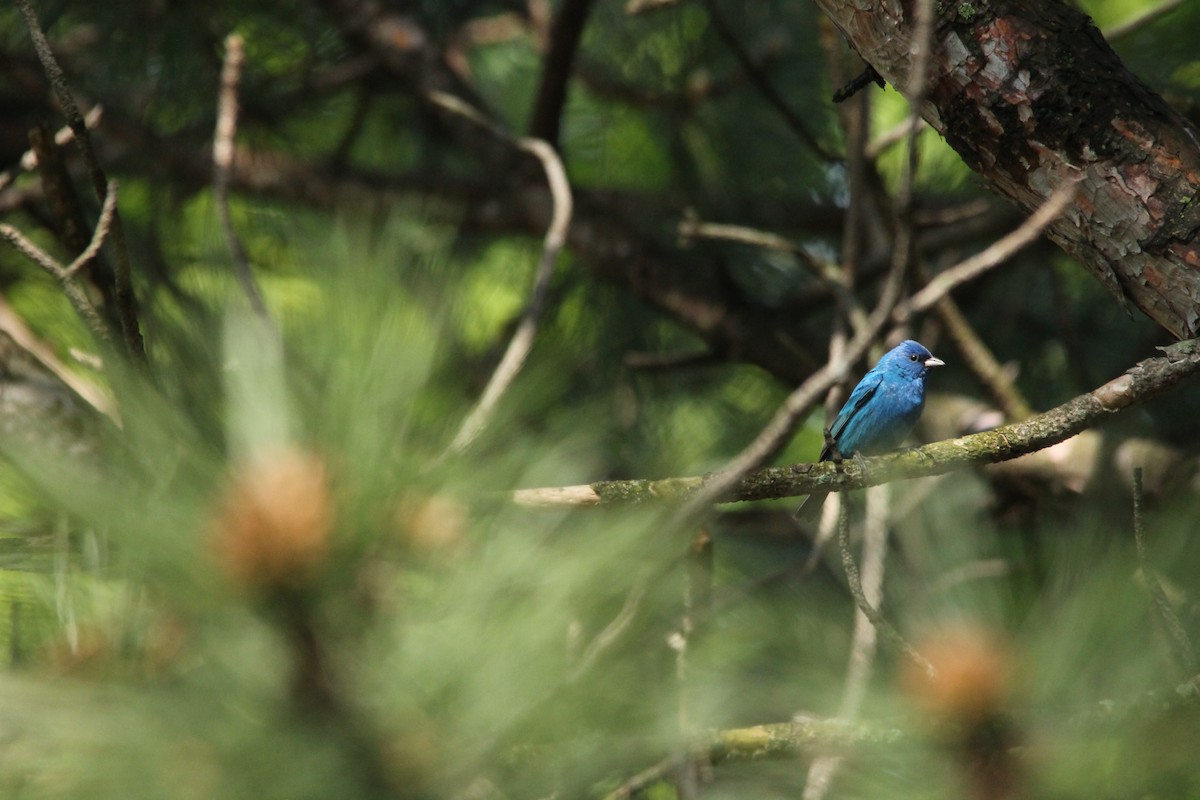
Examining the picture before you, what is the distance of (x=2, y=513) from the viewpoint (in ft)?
5.37

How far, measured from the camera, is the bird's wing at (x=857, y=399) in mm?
4086

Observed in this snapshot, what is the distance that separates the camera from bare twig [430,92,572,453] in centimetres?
152

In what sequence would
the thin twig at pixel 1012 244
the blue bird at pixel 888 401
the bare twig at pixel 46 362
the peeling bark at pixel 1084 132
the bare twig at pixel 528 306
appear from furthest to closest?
the blue bird at pixel 888 401 < the bare twig at pixel 46 362 < the peeling bark at pixel 1084 132 < the thin twig at pixel 1012 244 < the bare twig at pixel 528 306

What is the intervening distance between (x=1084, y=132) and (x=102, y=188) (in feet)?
6.93

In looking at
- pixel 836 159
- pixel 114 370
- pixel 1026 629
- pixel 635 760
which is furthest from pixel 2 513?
pixel 836 159

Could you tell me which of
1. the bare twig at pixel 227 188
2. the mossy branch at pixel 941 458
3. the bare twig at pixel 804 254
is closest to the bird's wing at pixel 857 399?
the bare twig at pixel 804 254

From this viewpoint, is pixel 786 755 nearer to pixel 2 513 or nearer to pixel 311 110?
pixel 2 513

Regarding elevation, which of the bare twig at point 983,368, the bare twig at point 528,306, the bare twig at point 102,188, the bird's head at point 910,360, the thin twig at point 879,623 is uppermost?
the bare twig at point 102,188

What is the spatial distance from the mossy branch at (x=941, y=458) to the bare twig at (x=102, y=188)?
0.86 meters

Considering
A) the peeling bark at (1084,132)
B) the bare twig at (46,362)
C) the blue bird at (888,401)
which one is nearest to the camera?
the peeling bark at (1084,132)

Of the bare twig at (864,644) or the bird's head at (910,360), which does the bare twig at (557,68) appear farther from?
the bare twig at (864,644)

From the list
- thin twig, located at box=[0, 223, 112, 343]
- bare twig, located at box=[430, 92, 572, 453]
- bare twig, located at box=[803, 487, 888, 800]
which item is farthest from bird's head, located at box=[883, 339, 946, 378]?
thin twig, located at box=[0, 223, 112, 343]

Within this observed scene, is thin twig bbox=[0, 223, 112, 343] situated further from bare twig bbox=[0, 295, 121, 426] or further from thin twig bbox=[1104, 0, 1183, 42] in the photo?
thin twig bbox=[1104, 0, 1183, 42]

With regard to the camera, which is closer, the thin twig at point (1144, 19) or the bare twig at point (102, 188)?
the bare twig at point (102, 188)
